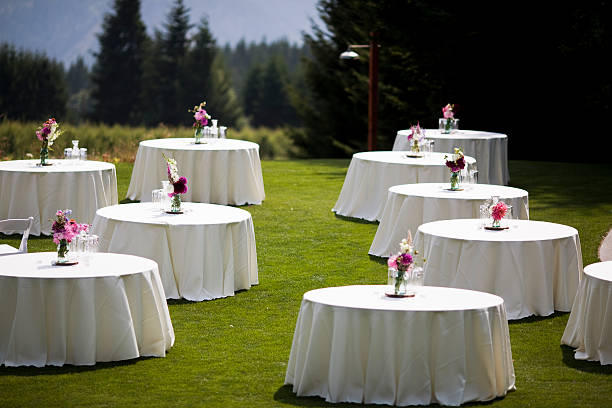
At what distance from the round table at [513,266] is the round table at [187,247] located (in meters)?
1.42

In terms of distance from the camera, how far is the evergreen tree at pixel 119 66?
53844 mm

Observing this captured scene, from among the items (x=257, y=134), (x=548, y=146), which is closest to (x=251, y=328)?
(x=548, y=146)

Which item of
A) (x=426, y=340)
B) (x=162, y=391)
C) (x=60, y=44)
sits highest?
(x=60, y=44)

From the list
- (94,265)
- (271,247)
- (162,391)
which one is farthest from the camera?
(271,247)

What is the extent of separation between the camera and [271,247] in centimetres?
878

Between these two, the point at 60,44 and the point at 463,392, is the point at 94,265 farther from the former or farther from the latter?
the point at 60,44

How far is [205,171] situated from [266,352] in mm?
5565

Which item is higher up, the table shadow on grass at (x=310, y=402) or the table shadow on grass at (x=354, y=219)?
the table shadow on grass at (x=354, y=219)

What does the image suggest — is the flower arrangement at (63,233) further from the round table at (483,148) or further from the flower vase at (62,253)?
the round table at (483,148)

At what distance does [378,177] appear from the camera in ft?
33.4

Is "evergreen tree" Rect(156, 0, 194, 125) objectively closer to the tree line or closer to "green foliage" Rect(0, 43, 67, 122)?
"green foliage" Rect(0, 43, 67, 122)

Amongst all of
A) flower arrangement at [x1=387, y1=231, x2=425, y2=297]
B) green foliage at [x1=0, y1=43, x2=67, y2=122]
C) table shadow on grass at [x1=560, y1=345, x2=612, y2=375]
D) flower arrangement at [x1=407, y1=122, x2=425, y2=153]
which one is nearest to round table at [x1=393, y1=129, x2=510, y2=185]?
flower arrangement at [x1=407, y1=122, x2=425, y2=153]

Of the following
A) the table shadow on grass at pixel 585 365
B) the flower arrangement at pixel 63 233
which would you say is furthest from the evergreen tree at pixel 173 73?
the table shadow on grass at pixel 585 365

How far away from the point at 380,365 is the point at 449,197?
12.7 feet
